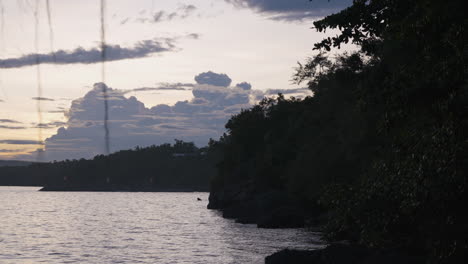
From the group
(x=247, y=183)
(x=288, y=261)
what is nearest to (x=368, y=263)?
(x=288, y=261)

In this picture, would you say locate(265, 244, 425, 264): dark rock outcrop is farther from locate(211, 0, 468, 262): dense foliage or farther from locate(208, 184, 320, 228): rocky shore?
locate(208, 184, 320, 228): rocky shore

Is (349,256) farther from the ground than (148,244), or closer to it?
farther from the ground

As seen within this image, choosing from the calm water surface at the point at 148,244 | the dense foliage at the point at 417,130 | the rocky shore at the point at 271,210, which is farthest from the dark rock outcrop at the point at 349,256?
the rocky shore at the point at 271,210

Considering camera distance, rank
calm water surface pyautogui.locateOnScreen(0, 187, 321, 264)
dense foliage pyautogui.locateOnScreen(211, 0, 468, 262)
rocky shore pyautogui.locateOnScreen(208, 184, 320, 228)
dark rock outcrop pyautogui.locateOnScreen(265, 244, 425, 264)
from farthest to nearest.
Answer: rocky shore pyautogui.locateOnScreen(208, 184, 320, 228)
calm water surface pyautogui.locateOnScreen(0, 187, 321, 264)
dark rock outcrop pyautogui.locateOnScreen(265, 244, 425, 264)
dense foliage pyautogui.locateOnScreen(211, 0, 468, 262)

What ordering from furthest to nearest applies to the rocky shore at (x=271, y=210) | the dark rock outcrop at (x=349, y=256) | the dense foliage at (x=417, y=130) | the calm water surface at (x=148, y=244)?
1. the rocky shore at (x=271, y=210)
2. the calm water surface at (x=148, y=244)
3. the dark rock outcrop at (x=349, y=256)
4. the dense foliage at (x=417, y=130)

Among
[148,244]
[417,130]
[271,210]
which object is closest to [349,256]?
[417,130]

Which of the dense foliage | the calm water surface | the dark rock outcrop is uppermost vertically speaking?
the dense foliage

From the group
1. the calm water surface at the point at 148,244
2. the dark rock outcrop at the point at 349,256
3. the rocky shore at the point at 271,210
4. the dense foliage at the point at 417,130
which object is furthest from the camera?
the rocky shore at the point at 271,210

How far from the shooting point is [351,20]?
18.4 meters

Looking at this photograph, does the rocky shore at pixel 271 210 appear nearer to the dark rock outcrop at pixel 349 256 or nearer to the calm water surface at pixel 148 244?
the calm water surface at pixel 148 244

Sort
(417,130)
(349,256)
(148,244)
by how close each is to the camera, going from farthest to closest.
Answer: (148,244), (349,256), (417,130)

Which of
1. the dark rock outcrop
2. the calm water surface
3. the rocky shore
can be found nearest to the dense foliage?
the dark rock outcrop

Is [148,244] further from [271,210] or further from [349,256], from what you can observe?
[349,256]


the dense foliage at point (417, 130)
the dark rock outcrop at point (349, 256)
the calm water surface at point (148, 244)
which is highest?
the dense foliage at point (417, 130)
